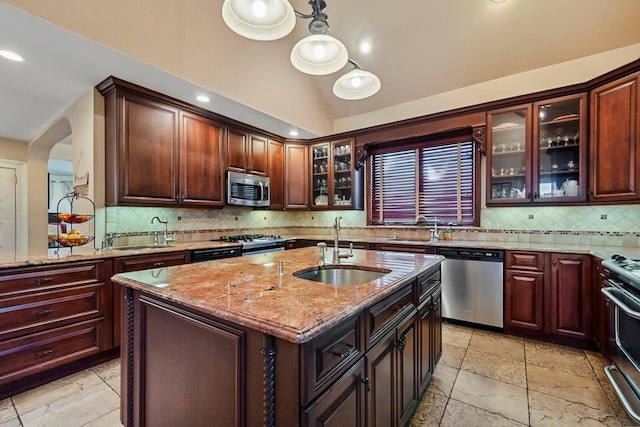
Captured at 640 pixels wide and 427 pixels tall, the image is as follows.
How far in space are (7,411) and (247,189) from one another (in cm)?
298

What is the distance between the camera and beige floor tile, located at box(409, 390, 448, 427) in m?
1.79

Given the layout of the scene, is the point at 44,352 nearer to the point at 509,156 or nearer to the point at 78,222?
the point at 78,222

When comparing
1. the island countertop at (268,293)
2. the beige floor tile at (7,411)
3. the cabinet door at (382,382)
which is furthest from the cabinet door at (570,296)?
the beige floor tile at (7,411)

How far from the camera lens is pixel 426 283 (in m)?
1.95

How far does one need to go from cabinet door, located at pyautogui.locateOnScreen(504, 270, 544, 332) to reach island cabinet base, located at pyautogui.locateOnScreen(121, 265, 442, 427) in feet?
6.06

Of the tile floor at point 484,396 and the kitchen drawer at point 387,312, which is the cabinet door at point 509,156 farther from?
the kitchen drawer at point 387,312

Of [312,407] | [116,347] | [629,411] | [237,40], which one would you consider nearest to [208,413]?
[312,407]

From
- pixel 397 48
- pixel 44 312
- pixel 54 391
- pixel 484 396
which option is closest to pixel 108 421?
pixel 54 391

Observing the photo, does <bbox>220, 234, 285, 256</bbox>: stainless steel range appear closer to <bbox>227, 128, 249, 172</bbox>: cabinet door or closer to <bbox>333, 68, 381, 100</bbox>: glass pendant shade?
<bbox>227, 128, 249, 172</bbox>: cabinet door

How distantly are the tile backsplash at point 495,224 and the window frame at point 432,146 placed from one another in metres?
0.11

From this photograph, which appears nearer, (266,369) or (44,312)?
(266,369)

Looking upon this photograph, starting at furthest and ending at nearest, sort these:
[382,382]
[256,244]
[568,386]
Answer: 1. [256,244]
2. [568,386]
3. [382,382]

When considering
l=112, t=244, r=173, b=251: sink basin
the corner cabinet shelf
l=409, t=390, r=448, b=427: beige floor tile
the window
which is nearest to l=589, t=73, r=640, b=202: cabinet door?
the window

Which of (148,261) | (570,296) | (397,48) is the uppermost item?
Result: (397,48)
